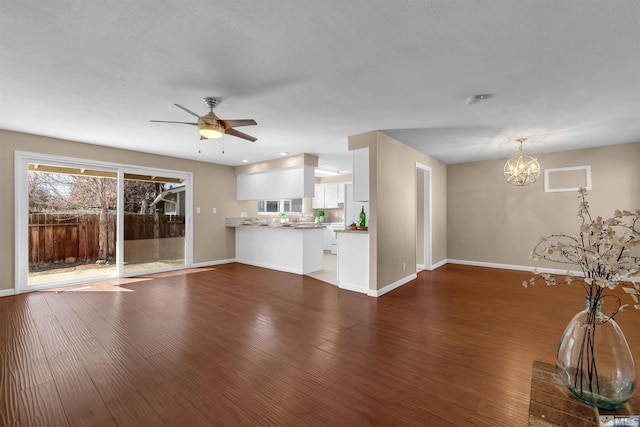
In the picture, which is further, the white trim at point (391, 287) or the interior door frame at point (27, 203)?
the interior door frame at point (27, 203)

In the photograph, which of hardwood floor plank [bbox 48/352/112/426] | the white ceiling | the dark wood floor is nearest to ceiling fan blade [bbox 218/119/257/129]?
the white ceiling

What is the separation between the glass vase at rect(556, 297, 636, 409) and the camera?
3.25 feet

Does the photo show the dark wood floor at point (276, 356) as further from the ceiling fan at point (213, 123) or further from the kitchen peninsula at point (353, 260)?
the ceiling fan at point (213, 123)

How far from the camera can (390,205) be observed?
14.7ft

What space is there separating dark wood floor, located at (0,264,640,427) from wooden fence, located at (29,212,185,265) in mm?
798

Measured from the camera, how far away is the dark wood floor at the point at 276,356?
179 cm

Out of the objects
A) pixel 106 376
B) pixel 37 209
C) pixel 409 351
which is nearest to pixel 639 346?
pixel 409 351

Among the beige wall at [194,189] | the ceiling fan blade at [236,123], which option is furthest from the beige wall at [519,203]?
the ceiling fan blade at [236,123]

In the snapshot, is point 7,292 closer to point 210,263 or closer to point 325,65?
point 210,263

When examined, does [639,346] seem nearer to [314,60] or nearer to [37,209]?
[314,60]

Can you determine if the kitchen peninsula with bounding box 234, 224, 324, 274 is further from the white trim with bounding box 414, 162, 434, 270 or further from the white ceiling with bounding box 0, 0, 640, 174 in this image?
the white ceiling with bounding box 0, 0, 640, 174

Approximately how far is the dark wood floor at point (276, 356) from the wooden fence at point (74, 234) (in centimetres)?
80

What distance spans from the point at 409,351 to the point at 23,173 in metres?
5.98

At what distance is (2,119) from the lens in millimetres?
3672
